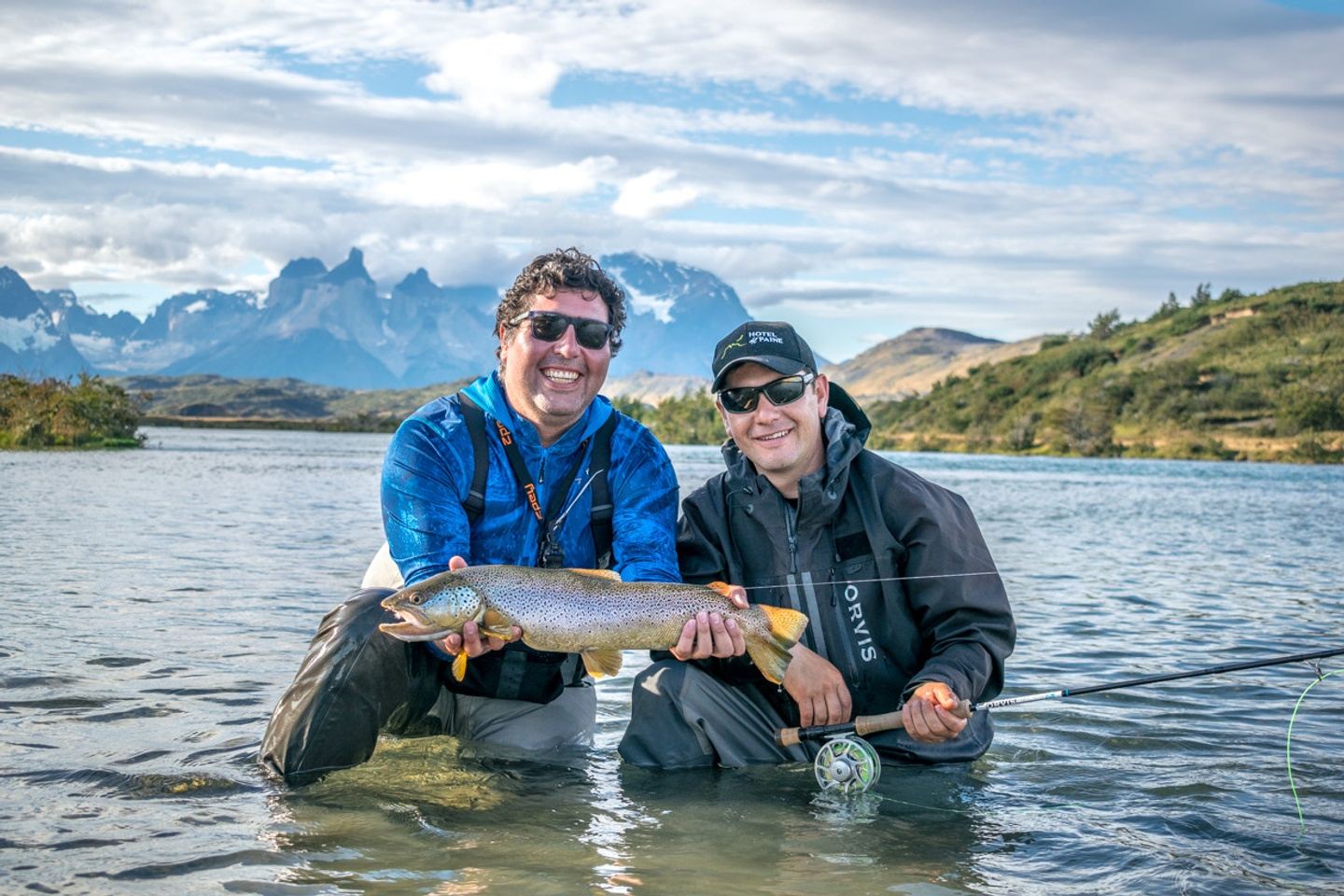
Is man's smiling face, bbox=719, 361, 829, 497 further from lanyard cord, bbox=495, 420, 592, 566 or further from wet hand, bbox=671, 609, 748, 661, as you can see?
lanyard cord, bbox=495, 420, 592, 566

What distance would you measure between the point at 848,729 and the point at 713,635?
1.00 m

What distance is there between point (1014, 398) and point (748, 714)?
152319 millimetres

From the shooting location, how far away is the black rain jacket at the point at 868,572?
599 centimetres

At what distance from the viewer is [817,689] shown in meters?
6.07

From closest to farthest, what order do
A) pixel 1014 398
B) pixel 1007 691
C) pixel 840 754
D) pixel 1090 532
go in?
pixel 840 754, pixel 1007 691, pixel 1090 532, pixel 1014 398

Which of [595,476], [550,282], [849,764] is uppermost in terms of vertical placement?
[550,282]

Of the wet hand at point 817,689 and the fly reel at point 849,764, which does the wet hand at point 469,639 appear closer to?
the wet hand at point 817,689

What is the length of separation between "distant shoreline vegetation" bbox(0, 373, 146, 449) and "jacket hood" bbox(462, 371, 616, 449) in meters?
54.4

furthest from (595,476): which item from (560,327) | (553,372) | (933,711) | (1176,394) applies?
(1176,394)

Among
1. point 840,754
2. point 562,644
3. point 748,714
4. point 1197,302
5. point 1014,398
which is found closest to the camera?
point 562,644

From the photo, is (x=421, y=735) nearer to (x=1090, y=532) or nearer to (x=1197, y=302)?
(x=1090, y=532)

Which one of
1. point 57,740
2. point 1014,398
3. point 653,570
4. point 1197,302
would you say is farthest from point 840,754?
point 1197,302

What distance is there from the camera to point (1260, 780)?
662 centimetres

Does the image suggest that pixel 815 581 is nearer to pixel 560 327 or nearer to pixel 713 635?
pixel 713 635
